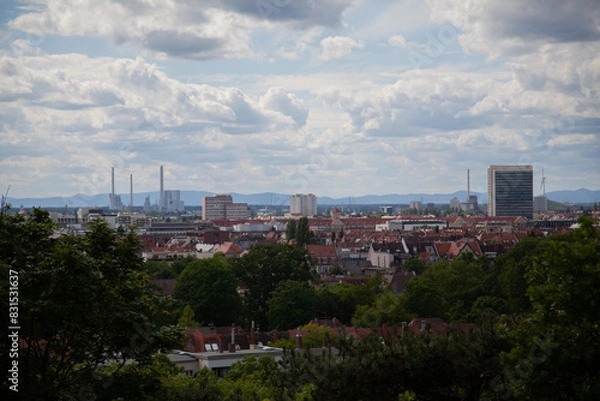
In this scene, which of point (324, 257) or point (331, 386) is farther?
point (324, 257)

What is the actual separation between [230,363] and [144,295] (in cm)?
2334

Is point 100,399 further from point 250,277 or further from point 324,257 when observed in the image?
point 324,257

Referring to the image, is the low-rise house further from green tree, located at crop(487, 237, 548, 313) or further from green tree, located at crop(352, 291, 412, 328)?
green tree, located at crop(352, 291, 412, 328)

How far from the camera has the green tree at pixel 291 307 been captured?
193 feet

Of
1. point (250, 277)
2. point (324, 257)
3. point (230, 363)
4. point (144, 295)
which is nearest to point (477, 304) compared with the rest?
point (250, 277)

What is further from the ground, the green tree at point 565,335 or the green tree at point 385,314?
the green tree at point 565,335

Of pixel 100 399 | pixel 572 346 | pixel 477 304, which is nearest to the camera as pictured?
pixel 572 346

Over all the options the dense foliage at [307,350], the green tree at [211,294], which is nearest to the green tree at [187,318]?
the green tree at [211,294]

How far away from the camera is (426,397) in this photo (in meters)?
20.6

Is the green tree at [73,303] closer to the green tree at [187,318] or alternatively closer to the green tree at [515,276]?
the green tree at [187,318]

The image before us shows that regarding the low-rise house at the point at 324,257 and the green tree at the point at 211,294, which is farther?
the low-rise house at the point at 324,257

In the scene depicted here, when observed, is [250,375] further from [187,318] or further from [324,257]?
[324,257]

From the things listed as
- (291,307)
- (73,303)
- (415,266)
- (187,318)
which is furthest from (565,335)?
(415,266)

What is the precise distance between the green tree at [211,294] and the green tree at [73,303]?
41.1m
